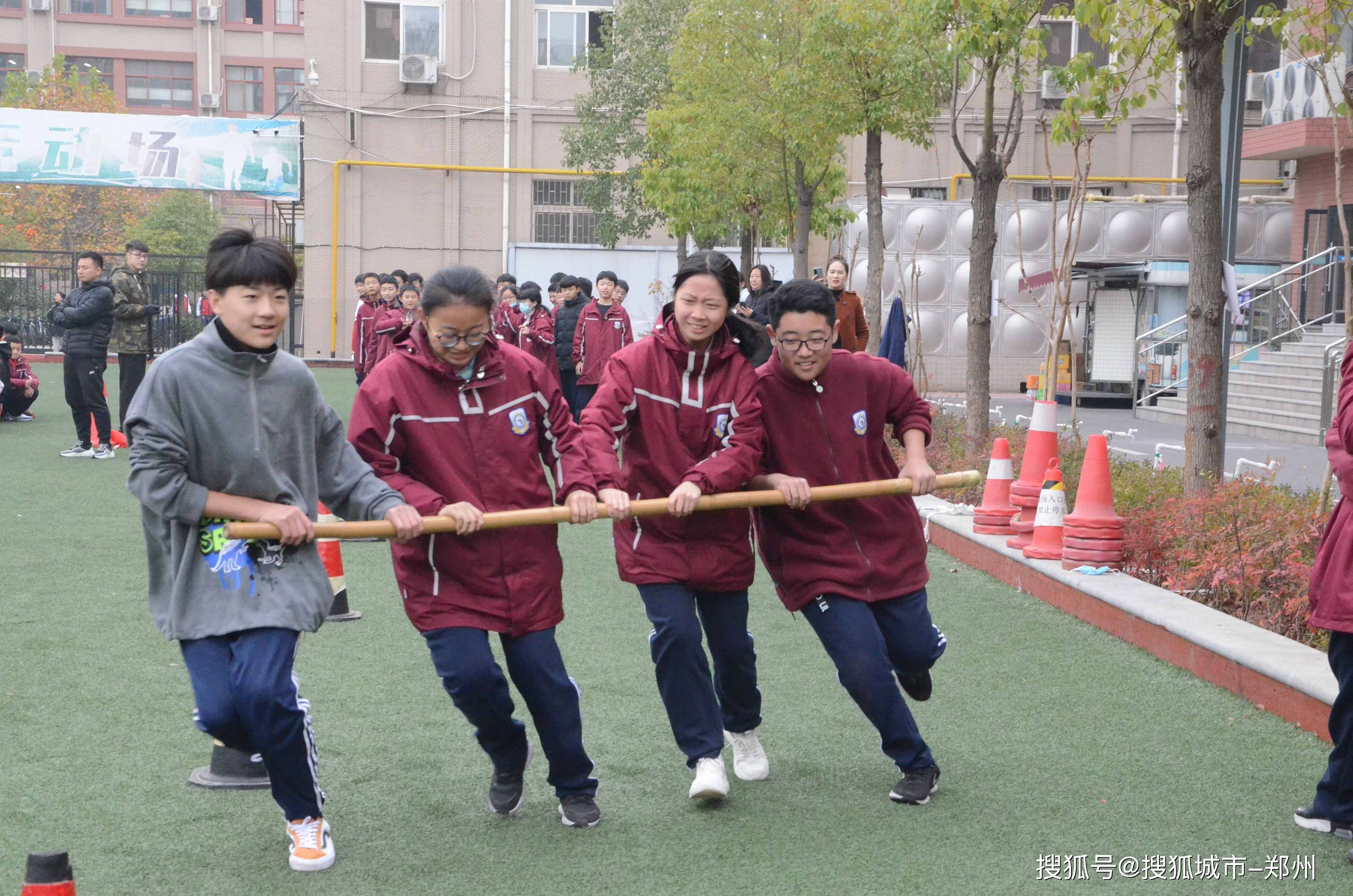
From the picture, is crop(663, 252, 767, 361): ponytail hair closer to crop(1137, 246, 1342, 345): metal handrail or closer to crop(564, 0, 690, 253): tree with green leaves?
crop(1137, 246, 1342, 345): metal handrail

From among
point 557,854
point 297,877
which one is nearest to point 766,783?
point 557,854

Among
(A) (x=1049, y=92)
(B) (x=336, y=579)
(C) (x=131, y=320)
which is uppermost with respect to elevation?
(A) (x=1049, y=92)

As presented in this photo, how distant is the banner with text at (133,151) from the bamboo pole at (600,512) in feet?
88.0

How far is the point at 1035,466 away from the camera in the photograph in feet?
27.0

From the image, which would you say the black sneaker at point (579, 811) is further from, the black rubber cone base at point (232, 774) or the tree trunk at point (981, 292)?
the tree trunk at point (981, 292)

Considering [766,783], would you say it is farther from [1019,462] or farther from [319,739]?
[1019,462]

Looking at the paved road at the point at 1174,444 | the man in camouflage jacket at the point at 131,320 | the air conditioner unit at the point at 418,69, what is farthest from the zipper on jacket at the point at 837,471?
the air conditioner unit at the point at 418,69

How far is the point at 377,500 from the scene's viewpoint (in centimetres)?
395

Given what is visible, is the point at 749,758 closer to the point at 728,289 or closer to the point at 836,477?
the point at 836,477

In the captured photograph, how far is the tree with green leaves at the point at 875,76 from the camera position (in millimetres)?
13969

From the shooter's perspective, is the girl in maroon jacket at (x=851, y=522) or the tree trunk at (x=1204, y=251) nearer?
the girl in maroon jacket at (x=851, y=522)

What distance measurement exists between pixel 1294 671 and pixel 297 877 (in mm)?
3475

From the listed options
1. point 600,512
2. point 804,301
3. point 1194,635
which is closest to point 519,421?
point 600,512

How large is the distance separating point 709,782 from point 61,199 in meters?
40.9
